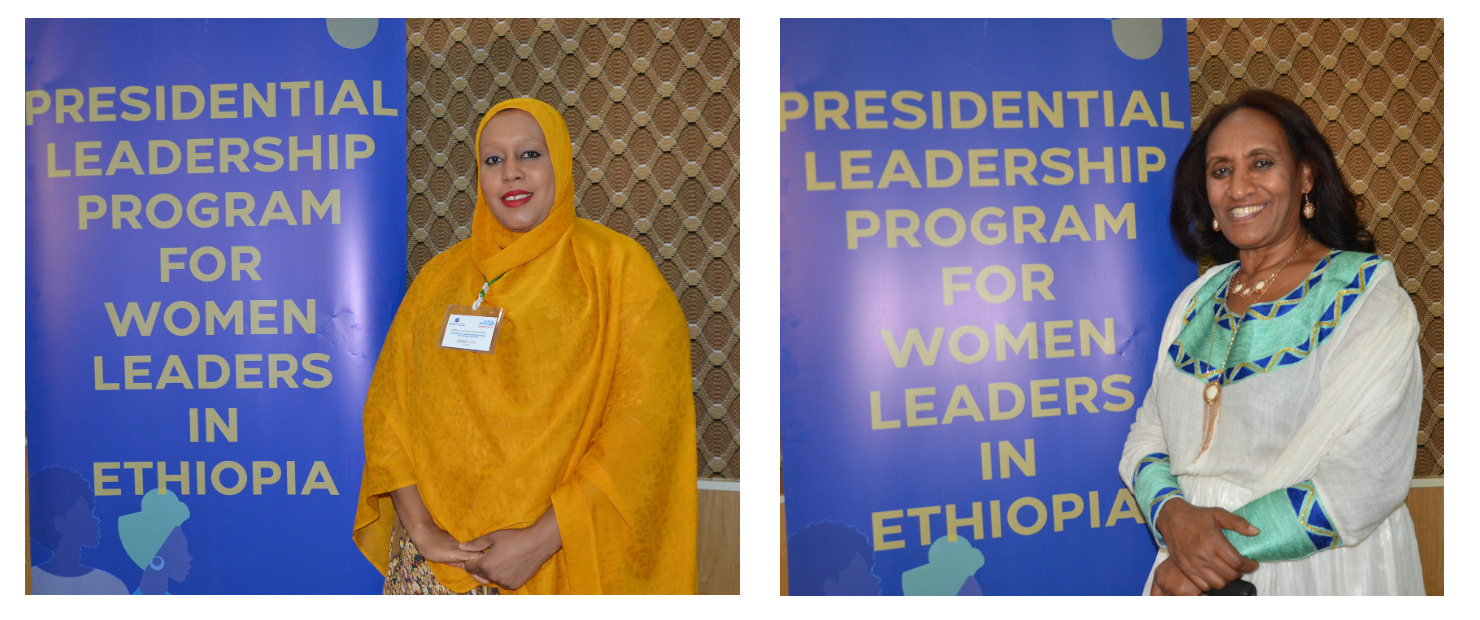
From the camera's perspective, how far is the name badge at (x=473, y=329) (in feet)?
5.48

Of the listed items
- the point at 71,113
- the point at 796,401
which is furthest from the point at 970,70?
the point at 71,113

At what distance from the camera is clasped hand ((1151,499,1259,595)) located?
1.45 m

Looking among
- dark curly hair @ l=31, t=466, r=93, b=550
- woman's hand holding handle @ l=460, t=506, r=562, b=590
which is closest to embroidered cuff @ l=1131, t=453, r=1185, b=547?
woman's hand holding handle @ l=460, t=506, r=562, b=590

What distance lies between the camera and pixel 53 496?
1.96m

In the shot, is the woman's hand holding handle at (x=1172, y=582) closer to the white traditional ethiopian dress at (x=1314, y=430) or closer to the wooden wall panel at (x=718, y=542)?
the white traditional ethiopian dress at (x=1314, y=430)

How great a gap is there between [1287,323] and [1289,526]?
0.37 meters

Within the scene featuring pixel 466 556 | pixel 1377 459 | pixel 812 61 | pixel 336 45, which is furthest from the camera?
pixel 336 45

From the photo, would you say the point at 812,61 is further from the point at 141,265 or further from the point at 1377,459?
the point at 141,265

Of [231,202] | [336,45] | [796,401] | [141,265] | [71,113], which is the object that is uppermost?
[336,45]

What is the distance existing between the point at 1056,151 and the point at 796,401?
84cm

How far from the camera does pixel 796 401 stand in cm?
177

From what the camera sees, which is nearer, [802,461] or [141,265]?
[802,461]

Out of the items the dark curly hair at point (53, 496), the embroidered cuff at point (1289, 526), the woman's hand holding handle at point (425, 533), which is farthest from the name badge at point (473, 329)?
the embroidered cuff at point (1289, 526)

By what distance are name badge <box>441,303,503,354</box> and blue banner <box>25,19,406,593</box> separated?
0.96 ft
